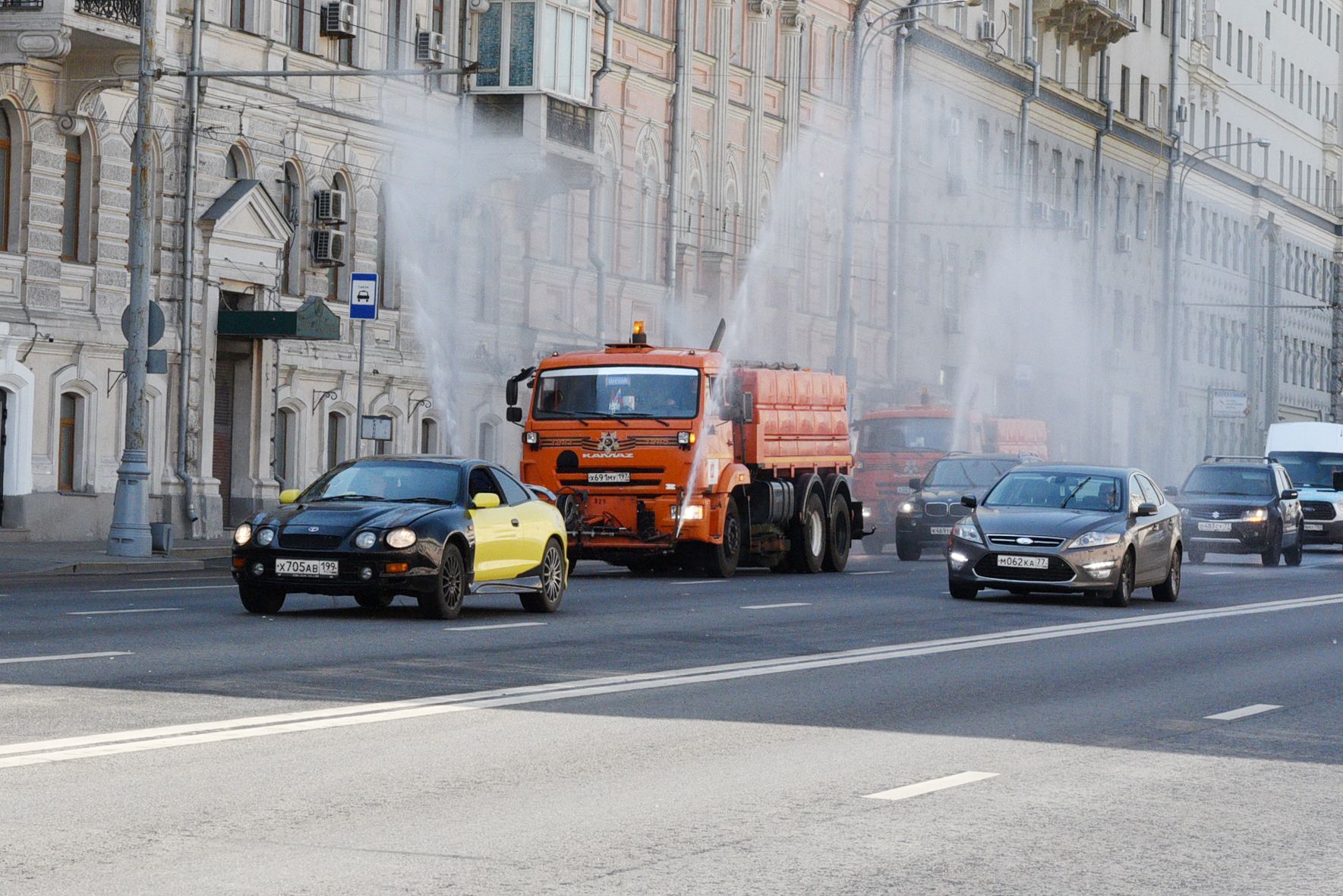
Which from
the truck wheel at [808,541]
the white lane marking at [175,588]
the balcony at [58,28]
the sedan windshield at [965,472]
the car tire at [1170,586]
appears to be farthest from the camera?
the sedan windshield at [965,472]

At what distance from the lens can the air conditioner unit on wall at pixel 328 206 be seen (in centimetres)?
3988

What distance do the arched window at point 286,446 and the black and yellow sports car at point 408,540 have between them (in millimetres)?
17958

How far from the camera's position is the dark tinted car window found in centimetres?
4078

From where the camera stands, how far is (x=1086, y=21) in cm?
8031

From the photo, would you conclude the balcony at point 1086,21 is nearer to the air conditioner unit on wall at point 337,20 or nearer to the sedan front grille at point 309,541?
the air conditioner unit on wall at point 337,20

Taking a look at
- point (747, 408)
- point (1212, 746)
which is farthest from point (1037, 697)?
point (747, 408)

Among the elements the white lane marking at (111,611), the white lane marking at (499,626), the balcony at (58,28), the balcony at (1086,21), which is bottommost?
the white lane marking at (499,626)

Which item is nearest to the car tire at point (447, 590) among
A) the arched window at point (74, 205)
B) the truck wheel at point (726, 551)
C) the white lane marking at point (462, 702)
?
the white lane marking at point (462, 702)

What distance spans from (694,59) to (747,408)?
78.9ft

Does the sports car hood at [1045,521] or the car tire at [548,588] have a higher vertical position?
the sports car hood at [1045,521]

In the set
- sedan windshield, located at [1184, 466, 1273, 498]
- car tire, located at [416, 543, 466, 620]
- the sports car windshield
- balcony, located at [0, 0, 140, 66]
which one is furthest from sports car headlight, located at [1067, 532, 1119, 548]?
sedan windshield, located at [1184, 466, 1273, 498]

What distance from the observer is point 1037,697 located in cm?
1470

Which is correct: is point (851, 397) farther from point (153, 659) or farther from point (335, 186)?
point (153, 659)

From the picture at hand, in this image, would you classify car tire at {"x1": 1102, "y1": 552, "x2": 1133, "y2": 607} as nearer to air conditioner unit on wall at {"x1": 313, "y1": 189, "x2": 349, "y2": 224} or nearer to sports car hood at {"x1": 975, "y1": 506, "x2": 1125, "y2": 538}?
sports car hood at {"x1": 975, "y1": 506, "x2": 1125, "y2": 538}
